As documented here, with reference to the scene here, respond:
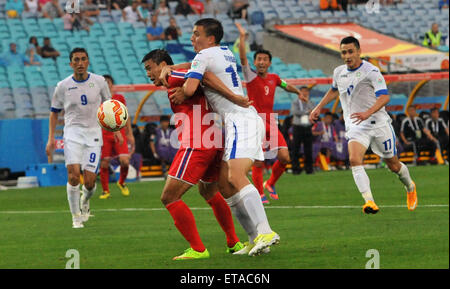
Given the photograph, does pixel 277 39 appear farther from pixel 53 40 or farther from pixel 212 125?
pixel 212 125

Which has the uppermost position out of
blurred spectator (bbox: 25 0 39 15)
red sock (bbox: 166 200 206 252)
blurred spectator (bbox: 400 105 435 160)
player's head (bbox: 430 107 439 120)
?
blurred spectator (bbox: 25 0 39 15)

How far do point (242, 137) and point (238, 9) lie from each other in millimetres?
24060

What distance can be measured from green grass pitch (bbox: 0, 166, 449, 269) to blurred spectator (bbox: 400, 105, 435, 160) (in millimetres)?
6557

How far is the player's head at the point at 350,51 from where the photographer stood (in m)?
11.9

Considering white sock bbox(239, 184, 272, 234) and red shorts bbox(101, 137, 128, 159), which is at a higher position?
white sock bbox(239, 184, 272, 234)

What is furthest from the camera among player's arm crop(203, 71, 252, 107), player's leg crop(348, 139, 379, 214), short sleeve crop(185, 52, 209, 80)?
player's leg crop(348, 139, 379, 214)

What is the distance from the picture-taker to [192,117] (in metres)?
8.67

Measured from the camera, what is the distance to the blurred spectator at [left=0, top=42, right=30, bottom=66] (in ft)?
83.6

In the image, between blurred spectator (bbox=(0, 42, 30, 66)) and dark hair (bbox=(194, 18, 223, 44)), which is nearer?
dark hair (bbox=(194, 18, 223, 44))

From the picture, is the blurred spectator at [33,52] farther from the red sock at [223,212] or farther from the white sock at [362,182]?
the red sock at [223,212]

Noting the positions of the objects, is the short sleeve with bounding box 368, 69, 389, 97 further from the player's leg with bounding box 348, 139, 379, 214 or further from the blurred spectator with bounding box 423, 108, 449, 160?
the blurred spectator with bounding box 423, 108, 449, 160

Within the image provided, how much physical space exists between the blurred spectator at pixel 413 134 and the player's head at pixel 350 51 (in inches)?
511

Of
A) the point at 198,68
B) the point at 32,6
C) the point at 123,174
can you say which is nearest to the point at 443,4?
the point at 32,6

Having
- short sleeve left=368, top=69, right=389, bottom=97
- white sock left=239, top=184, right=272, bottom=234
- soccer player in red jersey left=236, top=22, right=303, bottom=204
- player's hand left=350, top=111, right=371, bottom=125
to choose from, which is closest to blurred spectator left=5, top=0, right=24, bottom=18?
soccer player in red jersey left=236, top=22, right=303, bottom=204
